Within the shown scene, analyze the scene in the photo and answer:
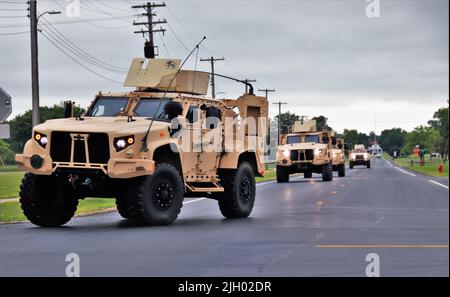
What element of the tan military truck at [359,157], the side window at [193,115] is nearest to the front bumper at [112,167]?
the side window at [193,115]

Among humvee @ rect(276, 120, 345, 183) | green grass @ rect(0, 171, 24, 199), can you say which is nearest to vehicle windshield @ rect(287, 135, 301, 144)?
humvee @ rect(276, 120, 345, 183)

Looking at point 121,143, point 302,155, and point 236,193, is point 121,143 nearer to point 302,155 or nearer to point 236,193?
point 236,193

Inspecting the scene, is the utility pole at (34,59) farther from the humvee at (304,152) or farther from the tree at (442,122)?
the humvee at (304,152)

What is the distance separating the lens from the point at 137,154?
15.8 meters

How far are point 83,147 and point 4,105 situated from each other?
569 cm

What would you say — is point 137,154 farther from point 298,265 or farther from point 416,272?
point 416,272

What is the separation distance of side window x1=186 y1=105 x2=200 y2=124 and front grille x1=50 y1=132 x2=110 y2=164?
2.29 metres

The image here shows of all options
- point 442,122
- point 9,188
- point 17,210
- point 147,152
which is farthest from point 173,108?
point 9,188

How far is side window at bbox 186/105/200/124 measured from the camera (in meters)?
17.7

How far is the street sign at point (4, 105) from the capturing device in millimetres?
20719

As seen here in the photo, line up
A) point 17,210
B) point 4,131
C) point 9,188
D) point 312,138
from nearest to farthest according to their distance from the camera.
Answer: point 4,131 → point 17,210 → point 9,188 → point 312,138

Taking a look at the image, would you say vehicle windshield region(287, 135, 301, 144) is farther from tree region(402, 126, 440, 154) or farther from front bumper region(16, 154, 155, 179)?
tree region(402, 126, 440, 154)

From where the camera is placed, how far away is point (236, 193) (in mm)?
18828
